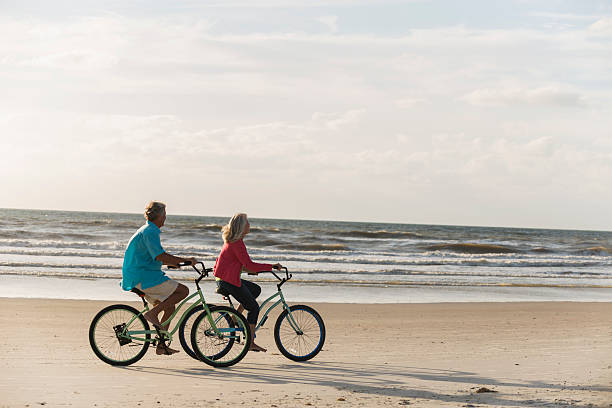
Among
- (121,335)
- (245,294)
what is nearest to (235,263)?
(245,294)

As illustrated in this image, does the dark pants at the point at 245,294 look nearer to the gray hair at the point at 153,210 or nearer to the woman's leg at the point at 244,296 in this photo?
the woman's leg at the point at 244,296

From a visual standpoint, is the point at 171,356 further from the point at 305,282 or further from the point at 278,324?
the point at 305,282

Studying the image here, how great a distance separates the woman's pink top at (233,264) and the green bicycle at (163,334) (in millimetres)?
147

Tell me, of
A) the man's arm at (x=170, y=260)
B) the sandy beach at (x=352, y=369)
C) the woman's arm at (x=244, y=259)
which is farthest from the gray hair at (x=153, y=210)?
the sandy beach at (x=352, y=369)

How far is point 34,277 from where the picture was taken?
1491cm

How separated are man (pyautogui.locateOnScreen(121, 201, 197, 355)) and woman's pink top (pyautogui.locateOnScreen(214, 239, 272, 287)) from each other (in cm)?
43

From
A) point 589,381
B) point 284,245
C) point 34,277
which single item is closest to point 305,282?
point 34,277

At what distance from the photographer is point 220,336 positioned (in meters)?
6.10

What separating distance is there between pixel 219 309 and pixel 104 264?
13.8 m

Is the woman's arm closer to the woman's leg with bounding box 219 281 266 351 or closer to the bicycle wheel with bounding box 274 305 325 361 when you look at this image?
the woman's leg with bounding box 219 281 266 351

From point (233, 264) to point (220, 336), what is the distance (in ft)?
2.37

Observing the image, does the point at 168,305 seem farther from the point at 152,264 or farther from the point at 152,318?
the point at 152,264

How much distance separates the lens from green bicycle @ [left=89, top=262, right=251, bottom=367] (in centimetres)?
601

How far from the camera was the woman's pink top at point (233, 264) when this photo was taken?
605 cm
